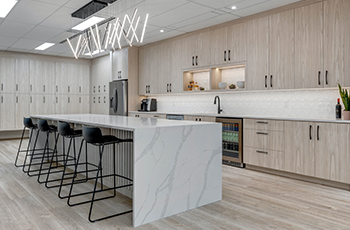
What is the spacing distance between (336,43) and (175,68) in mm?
3302

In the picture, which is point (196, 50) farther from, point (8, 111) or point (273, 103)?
point (8, 111)

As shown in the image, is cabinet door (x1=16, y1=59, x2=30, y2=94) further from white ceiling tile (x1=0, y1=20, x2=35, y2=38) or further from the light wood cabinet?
the light wood cabinet

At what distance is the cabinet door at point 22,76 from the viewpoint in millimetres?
8102

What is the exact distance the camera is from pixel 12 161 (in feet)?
16.9

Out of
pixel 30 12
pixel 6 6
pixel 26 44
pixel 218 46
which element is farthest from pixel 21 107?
pixel 218 46

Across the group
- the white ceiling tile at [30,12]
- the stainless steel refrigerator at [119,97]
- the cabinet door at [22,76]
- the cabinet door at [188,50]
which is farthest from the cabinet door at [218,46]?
the cabinet door at [22,76]

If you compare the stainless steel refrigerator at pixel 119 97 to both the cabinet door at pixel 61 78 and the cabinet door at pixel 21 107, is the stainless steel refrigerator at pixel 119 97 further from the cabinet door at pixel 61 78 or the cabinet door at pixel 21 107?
the cabinet door at pixel 21 107

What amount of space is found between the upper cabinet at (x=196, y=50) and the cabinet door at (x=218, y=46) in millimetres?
107

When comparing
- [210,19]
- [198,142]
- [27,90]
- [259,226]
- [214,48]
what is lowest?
[259,226]

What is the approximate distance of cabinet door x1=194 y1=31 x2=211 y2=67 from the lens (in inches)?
218

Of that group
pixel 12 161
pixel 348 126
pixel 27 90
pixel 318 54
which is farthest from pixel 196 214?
pixel 27 90

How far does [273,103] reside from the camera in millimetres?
4863

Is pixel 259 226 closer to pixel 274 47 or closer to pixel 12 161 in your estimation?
pixel 274 47

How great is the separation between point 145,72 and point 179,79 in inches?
49.9
